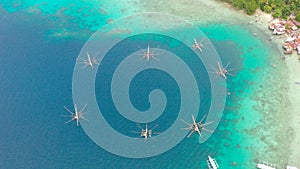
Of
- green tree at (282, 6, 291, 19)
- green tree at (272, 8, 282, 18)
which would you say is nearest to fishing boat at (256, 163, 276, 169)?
green tree at (282, 6, 291, 19)

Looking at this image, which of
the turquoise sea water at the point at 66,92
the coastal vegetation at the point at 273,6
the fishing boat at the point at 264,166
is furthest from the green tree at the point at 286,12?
the fishing boat at the point at 264,166

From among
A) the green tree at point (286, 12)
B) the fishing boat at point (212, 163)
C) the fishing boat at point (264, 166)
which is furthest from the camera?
the green tree at point (286, 12)

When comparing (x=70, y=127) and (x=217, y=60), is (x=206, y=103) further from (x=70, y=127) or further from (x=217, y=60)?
(x=70, y=127)

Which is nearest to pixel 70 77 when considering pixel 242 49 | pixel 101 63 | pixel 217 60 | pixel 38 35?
pixel 101 63

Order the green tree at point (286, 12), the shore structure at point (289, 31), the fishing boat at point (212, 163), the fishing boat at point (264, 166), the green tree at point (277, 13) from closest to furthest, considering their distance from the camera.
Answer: the fishing boat at point (264, 166), the fishing boat at point (212, 163), the shore structure at point (289, 31), the green tree at point (286, 12), the green tree at point (277, 13)

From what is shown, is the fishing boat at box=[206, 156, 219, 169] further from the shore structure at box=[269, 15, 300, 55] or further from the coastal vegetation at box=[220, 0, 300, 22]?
the coastal vegetation at box=[220, 0, 300, 22]

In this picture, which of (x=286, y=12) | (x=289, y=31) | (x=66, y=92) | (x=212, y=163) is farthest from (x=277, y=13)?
(x=66, y=92)

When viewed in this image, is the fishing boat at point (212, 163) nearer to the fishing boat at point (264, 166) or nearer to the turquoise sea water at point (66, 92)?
the turquoise sea water at point (66, 92)
